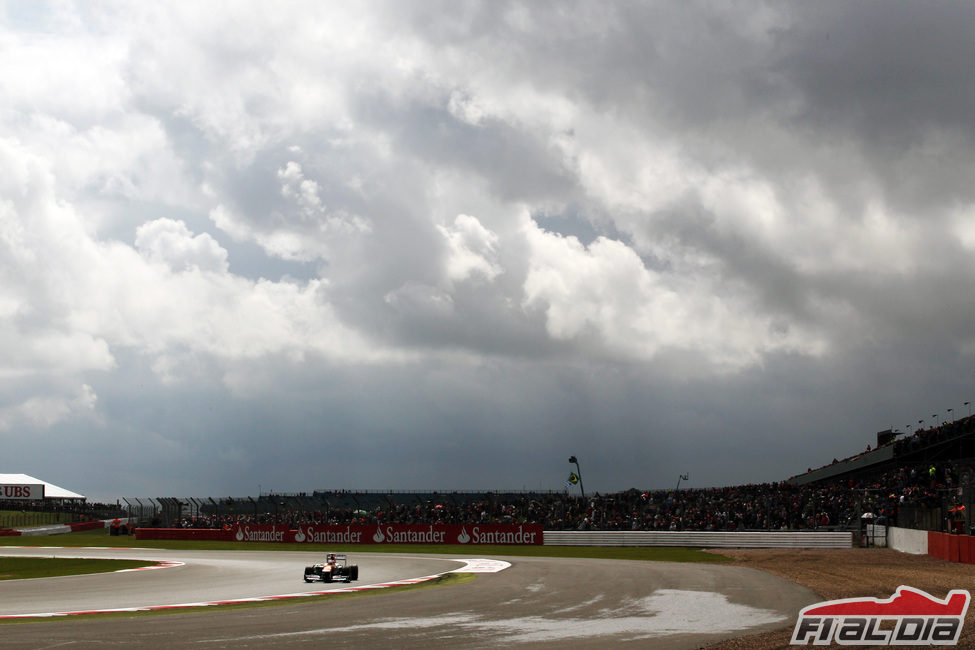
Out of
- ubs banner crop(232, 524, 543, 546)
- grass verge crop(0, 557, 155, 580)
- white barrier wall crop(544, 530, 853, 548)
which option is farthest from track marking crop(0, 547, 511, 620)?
ubs banner crop(232, 524, 543, 546)

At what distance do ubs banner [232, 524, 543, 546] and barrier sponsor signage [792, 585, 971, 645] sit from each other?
3478 centimetres

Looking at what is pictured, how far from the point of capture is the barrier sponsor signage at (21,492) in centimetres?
9462

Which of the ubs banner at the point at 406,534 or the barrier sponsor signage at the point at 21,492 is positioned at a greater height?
the barrier sponsor signage at the point at 21,492

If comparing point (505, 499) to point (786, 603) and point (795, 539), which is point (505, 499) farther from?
point (786, 603)

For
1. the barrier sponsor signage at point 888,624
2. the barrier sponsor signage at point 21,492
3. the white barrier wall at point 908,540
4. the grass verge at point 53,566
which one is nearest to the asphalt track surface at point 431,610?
the barrier sponsor signage at point 888,624

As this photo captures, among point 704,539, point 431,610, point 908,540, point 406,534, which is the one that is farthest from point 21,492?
point 431,610

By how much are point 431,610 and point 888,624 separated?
7303 mm

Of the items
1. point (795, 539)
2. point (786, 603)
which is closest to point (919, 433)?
point (795, 539)

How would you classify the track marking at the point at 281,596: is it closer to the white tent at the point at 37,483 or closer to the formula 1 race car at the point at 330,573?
the formula 1 race car at the point at 330,573

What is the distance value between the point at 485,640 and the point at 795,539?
32169mm

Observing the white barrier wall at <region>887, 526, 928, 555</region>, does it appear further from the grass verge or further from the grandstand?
the grass verge

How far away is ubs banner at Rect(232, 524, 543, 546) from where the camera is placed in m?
47.9

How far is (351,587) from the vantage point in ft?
70.6

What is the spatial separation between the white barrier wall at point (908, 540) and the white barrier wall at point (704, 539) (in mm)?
1874
